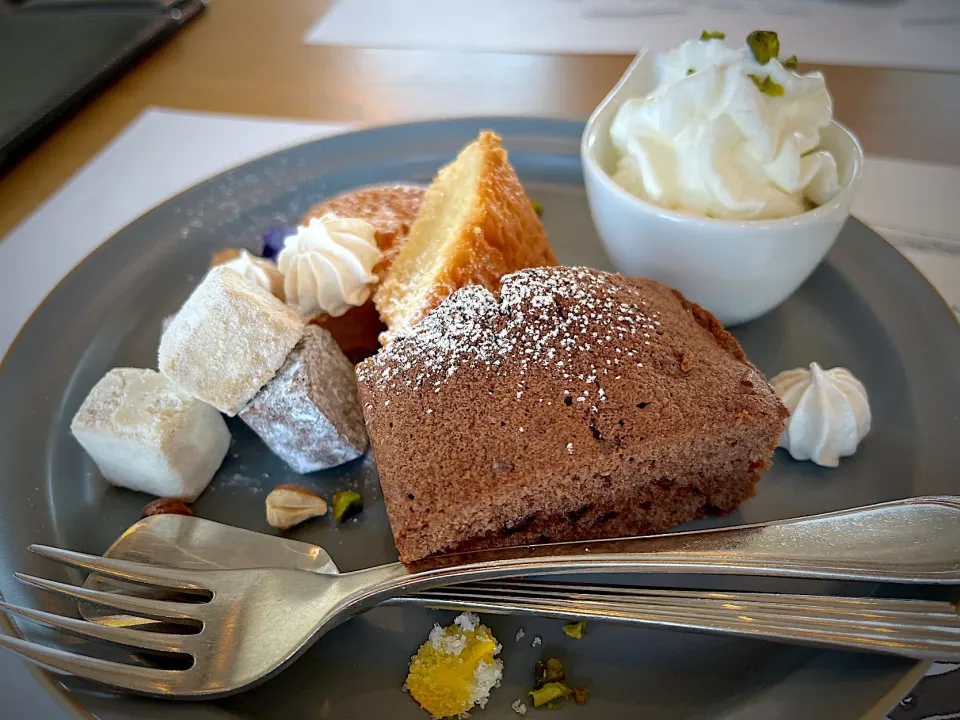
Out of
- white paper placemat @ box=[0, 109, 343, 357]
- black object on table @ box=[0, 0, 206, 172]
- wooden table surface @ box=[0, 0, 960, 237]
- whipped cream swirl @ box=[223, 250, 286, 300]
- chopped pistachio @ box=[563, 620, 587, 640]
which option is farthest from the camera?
black object on table @ box=[0, 0, 206, 172]

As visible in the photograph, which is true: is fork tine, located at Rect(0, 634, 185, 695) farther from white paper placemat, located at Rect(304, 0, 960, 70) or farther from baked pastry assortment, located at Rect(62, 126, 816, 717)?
white paper placemat, located at Rect(304, 0, 960, 70)

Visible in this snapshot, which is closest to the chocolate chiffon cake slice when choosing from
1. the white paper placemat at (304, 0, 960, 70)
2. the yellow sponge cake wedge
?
the yellow sponge cake wedge

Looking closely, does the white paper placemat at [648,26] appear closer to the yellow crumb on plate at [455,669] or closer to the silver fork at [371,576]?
the silver fork at [371,576]

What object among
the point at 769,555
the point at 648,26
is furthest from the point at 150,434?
the point at 648,26

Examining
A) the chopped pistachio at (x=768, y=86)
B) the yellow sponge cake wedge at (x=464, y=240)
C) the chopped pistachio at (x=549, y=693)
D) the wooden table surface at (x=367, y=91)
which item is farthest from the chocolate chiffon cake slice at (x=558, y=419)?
the wooden table surface at (x=367, y=91)

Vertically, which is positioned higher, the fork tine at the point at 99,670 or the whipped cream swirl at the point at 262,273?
the whipped cream swirl at the point at 262,273

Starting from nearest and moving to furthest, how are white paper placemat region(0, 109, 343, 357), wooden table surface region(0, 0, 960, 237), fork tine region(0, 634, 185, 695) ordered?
1. fork tine region(0, 634, 185, 695)
2. white paper placemat region(0, 109, 343, 357)
3. wooden table surface region(0, 0, 960, 237)

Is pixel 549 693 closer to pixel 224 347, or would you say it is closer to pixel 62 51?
pixel 224 347
